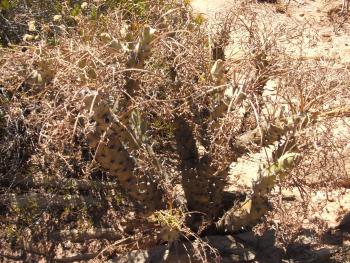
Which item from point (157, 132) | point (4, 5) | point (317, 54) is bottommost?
point (157, 132)

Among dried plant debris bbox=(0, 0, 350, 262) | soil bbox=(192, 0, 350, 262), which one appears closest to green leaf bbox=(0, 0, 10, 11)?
dried plant debris bbox=(0, 0, 350, 262)

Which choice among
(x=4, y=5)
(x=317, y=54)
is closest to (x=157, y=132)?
(x=4, y=5)

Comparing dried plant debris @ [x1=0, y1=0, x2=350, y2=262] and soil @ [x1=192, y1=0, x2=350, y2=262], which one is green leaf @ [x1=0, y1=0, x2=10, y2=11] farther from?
soil @ [x1=192, y1=0, x2=350, y2=262]

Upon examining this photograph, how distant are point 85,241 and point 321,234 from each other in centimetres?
232

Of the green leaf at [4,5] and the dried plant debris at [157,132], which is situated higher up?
the green leaf at [4,5]

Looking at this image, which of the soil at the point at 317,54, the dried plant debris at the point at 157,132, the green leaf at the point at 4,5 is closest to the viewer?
the dried plant debris at the point at 157,132

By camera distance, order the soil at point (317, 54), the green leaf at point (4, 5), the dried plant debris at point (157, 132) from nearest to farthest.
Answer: the dried plant debris at point (157, 132) → the soil at point (317, 54) → the green leaf at point (4, 5)

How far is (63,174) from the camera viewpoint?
17.2 ft

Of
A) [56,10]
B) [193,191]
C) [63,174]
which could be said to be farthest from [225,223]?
[56,10]

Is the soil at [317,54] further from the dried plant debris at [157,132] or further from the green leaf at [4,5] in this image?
the green leaf at [4,5]

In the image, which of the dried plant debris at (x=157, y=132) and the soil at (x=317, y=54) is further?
the soil at (x=317, y=54)

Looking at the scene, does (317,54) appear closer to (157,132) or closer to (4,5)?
(157,132)

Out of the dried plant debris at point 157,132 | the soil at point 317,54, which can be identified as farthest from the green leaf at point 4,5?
the soil at point 317,54

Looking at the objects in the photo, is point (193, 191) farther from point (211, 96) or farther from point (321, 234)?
point (321, 234)
